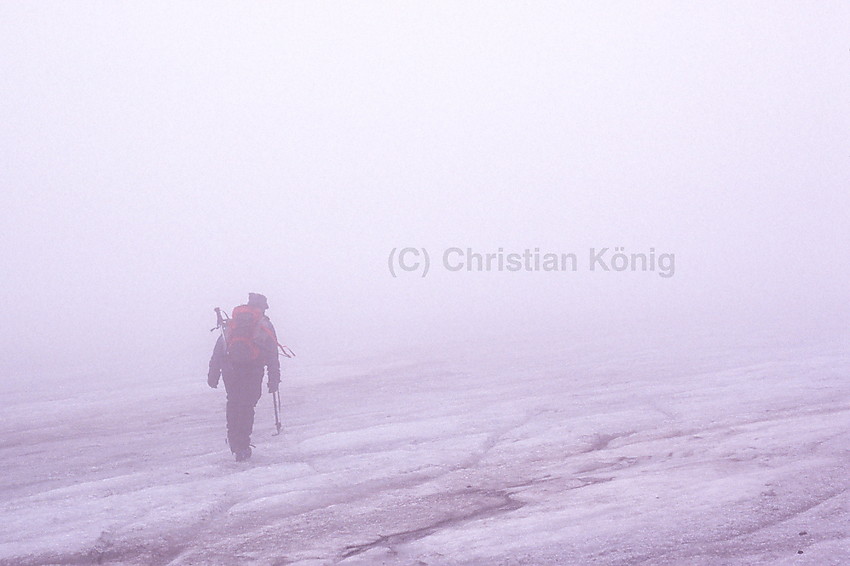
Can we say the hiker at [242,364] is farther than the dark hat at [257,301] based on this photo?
No

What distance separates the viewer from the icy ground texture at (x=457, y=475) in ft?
20.5

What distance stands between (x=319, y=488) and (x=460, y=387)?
6.77m

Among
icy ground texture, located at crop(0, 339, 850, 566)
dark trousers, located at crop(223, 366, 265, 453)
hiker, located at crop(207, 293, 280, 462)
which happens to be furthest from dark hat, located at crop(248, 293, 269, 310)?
icy ground texture, located at crop(0, 339, 850, 566)

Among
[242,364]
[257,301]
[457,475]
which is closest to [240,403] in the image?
[242,364]

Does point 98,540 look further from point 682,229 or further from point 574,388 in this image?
point 682,229

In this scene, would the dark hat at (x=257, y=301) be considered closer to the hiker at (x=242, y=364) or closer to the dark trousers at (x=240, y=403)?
the hiker at (x=242, y=364)

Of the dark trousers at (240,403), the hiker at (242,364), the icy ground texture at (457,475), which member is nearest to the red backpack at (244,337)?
the hiker at (242,364)

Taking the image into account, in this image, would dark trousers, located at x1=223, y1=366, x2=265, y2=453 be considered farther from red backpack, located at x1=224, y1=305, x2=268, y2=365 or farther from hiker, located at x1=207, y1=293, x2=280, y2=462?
red backpack, located at x1=224, y1=305, x2=268, y2=365

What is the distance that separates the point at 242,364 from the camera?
955 centimetres

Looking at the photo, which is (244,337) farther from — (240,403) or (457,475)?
(457,475)

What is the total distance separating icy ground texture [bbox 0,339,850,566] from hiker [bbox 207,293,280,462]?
437 millimetres

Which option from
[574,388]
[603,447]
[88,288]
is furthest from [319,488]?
[88,288]

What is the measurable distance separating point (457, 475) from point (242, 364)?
2.87 metres

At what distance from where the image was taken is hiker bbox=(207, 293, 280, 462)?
31.0 ft
